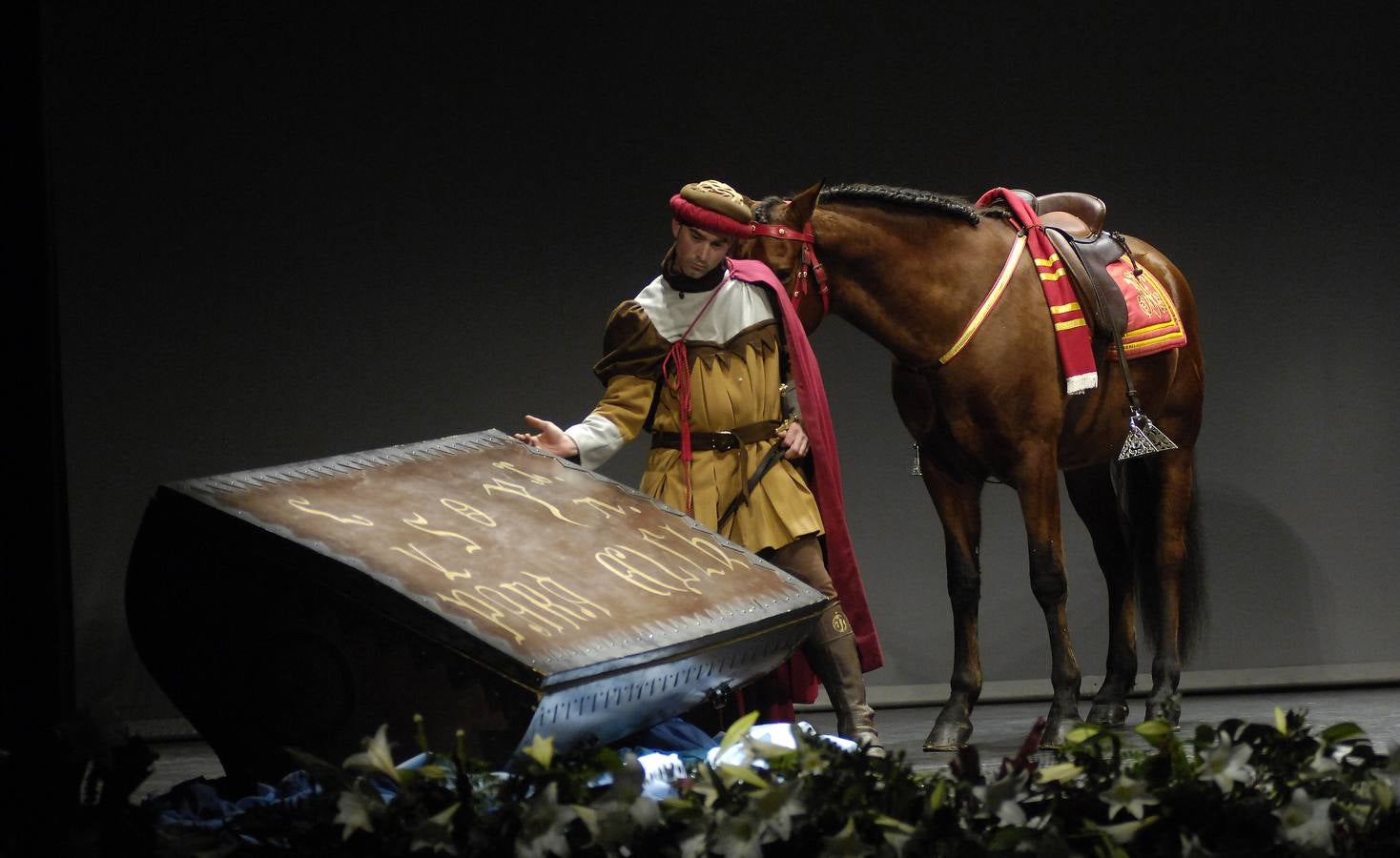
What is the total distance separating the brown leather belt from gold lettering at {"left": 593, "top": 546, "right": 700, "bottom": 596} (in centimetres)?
66

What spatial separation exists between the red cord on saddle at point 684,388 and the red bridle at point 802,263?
21 cm

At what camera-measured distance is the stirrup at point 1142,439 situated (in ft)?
13.8

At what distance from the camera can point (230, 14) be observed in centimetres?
496

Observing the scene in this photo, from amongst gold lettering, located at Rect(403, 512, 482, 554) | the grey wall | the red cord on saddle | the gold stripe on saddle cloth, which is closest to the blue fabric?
gold lettering, located at Rect(403, 512, 482, 554)

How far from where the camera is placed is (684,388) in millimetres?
3445

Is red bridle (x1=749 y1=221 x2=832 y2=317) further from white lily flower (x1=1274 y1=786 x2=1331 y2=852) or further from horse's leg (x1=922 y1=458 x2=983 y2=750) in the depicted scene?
white lily flower (x1=1274 y1=786 x2=1331 y2=852)

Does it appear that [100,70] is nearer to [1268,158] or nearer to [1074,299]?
[1074,299]

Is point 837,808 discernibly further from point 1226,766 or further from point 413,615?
point 413,615

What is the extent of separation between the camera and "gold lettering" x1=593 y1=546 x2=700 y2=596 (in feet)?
8.99

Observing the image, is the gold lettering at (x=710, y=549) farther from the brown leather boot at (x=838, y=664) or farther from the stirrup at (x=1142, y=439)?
the stirrup at (x=1142, y=439)

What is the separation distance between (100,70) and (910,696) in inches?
129

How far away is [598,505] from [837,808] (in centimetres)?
110

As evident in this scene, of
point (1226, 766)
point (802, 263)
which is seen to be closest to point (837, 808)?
point (1226, 766)

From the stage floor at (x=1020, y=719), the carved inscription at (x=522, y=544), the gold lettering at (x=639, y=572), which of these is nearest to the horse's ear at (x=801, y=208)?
the carved inscription at (x=522, y=544)
